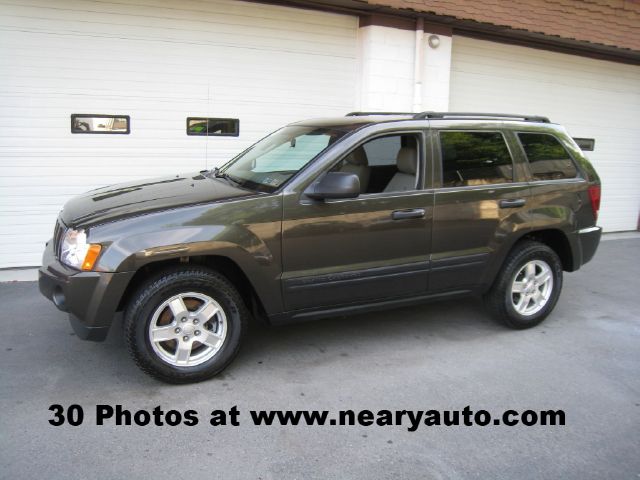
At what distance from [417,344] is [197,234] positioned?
2.10m

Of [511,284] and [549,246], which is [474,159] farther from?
[549,246]

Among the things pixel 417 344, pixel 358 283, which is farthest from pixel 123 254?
pixel 417 344

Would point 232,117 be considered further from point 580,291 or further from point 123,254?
point 580,291

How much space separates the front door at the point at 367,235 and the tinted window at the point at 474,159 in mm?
248

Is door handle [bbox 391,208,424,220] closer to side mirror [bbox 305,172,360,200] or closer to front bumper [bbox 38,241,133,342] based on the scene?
side mirror [bbox 305,172,360,200]

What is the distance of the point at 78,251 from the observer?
368cm

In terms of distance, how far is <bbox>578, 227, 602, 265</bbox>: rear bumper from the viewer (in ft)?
17.2

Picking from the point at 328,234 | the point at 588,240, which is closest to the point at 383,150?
the point at 328,234

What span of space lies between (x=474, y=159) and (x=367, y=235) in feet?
4.01

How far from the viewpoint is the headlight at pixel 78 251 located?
11.8ft

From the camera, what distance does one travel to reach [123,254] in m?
3.58

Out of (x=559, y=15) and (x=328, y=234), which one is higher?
(x=559, y=15)

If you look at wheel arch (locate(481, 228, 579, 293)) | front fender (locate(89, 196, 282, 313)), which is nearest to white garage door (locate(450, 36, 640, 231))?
wheel arch (locate(481, 228, 579, 293))

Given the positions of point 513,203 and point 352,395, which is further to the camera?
point 513,203
